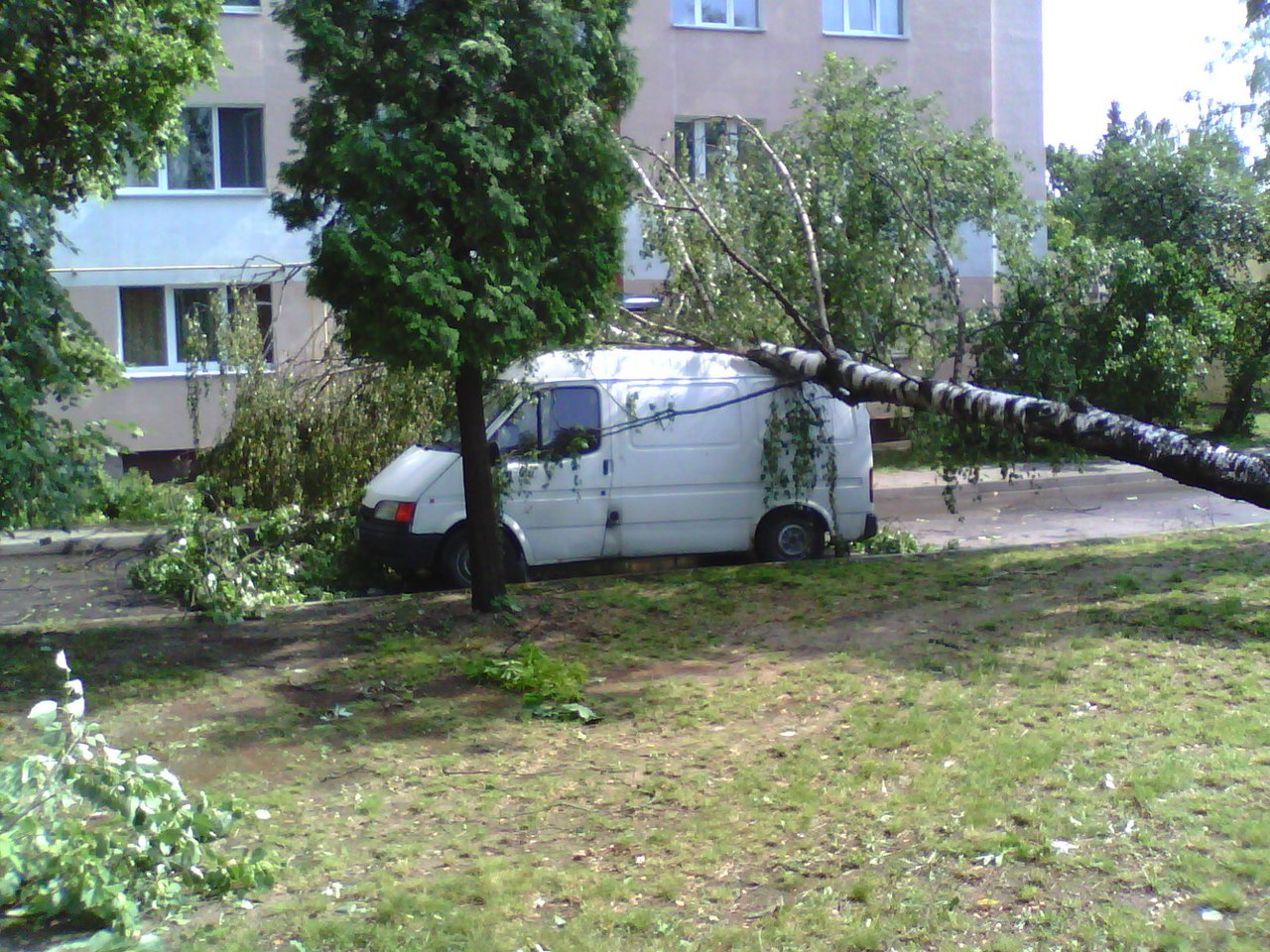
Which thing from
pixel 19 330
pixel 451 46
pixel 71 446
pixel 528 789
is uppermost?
pixel 451 46

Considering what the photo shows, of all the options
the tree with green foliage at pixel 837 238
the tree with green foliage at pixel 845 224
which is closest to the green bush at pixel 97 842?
the tree with green foliage at pixel 837 238

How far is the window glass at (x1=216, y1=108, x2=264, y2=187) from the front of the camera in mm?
20266

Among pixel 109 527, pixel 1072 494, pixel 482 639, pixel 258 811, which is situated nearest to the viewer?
pixel 258 811

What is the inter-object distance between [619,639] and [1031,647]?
8.26 ft

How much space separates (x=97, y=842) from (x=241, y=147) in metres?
17.7

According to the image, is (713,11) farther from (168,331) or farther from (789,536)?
(789,536)

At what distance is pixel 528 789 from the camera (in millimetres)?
5504

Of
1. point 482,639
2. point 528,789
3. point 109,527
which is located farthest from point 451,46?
point 109,527

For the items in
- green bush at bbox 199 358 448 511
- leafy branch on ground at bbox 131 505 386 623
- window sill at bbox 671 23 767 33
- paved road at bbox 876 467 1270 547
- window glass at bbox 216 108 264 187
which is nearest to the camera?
leafy branch on ground at bbox 131 505 386 623

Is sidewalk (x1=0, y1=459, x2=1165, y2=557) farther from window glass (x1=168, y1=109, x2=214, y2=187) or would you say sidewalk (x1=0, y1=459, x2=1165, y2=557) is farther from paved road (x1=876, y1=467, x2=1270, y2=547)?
window glass (x1=168, y1=109, x2=214, y2=187)

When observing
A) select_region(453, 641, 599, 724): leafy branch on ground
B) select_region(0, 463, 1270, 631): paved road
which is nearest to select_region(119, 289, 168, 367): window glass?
select_region(0, 463, 1270, 631): paved road

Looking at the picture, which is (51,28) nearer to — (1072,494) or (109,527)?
(109,527)

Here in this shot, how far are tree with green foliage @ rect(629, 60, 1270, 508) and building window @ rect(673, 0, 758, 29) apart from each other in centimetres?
1101

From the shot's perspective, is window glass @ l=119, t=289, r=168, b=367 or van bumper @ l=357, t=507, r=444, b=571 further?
window glass @ l=119, t=289, r=168, b=367
